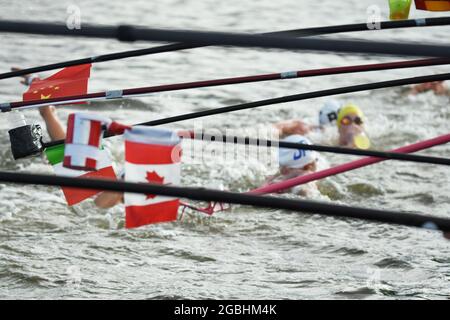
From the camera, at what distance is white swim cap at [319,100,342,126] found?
11266 mm

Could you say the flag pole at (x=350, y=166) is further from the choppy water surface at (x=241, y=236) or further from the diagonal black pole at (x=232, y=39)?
the diagonal black pole at (x=232, y=39)

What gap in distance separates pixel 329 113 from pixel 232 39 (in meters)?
7.79

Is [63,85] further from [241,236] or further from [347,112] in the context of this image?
[347,112]

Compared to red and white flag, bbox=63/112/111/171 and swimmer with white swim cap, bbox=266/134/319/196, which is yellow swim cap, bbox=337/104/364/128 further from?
red and white flag, bbox=63/112/111/171

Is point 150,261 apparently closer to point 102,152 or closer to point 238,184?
point 238,184

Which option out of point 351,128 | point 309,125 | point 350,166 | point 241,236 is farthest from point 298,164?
point 350,166

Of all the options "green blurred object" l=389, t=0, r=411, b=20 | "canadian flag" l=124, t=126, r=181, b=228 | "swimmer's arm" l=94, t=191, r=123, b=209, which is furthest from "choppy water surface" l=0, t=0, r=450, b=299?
"canadian flag" l=124, t=126, r=181, b=228

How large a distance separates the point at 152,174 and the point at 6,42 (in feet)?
38.3

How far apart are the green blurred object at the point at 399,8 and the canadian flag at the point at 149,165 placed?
2021 mm

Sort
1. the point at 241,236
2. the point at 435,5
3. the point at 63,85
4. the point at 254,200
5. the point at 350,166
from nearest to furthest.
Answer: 1. the point at 254,200
2. the point at 435,5
3. the point at 350,166
4. the point at 63,85
5. the point at 241,236

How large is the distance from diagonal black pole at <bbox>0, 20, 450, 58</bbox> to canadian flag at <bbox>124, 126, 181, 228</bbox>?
0.47 m

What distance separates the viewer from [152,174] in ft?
13.0

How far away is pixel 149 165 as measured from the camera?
12.8ft
